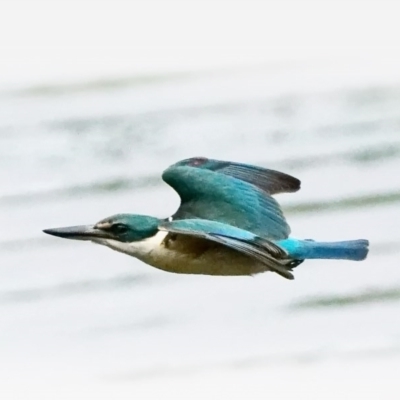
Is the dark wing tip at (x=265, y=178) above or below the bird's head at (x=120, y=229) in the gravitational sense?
above

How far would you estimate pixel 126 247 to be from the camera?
2.18ft

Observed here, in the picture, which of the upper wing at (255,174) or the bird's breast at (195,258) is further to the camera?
the upper wing at (255,174)

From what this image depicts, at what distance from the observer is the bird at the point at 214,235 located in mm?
636

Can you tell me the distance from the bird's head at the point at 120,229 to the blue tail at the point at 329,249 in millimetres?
87

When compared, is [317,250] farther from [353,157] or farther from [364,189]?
[353,157]

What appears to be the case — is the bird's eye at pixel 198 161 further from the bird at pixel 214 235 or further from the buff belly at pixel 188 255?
the buff belly at pixel 188 255

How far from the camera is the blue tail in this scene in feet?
2.28

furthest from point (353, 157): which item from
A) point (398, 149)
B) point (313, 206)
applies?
point (313, 206)

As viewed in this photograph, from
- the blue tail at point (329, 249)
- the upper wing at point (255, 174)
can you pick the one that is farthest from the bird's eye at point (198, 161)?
the blue tail at point (329, 249)

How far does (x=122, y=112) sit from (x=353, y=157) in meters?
0.39

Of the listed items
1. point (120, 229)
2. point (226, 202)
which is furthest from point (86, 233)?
point (226, 202)

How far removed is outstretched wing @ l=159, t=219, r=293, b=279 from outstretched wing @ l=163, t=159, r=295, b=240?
0.05 m

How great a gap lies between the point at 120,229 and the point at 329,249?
5.8 inches

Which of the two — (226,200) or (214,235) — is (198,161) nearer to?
(226,200)
